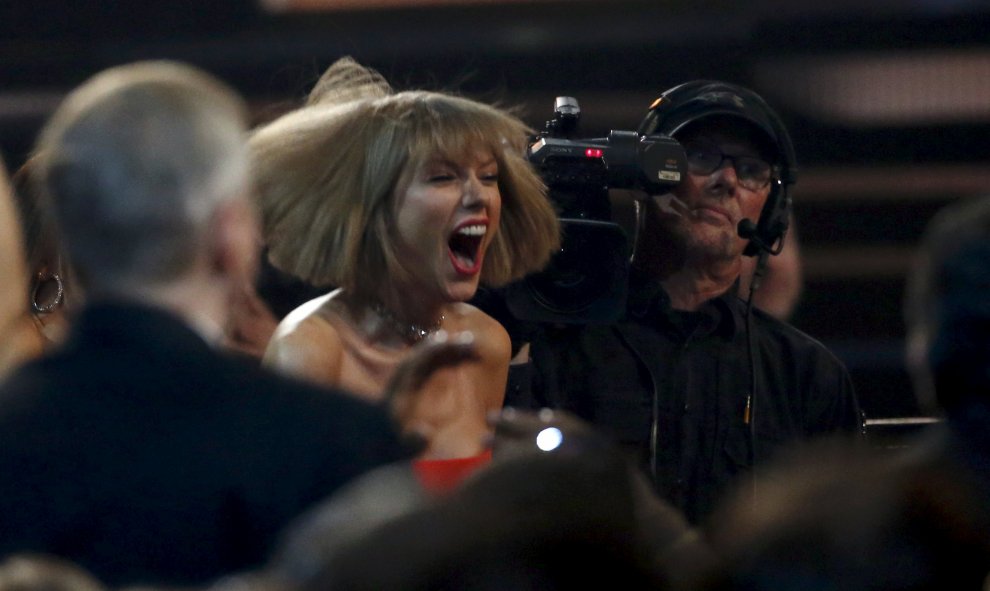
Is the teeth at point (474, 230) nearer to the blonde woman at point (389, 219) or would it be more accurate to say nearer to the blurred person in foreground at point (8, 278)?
the blonde woman at point (389, 219)

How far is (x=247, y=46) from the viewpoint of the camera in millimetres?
5051

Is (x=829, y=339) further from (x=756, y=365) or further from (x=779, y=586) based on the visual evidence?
(x=779, y=586)

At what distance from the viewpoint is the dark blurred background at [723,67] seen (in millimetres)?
4941

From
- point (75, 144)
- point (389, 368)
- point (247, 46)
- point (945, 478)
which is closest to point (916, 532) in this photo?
point (945, 478)

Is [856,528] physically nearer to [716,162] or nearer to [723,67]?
[716,162]

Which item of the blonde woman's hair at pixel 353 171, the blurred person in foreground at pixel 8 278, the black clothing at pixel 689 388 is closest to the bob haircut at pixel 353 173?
the blonde woman's hair at pixel 353 171

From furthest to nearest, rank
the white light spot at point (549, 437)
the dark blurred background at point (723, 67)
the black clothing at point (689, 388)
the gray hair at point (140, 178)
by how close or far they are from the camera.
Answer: the dark blurred background at point (723, 67) → the black clothing at point (689, 388) → the gray hair at point (140, 178) → the white light spot at point (549, 437)

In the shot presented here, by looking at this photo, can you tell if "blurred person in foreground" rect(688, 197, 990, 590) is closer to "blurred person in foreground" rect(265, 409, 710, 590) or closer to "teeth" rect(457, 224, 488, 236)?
"blurred person in foreground" rect(265, 409, 710, 590)

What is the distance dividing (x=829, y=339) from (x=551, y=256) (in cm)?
279

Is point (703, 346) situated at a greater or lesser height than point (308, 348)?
lesser

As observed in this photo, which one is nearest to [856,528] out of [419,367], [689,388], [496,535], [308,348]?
[496,535]

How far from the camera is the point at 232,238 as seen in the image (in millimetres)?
1405

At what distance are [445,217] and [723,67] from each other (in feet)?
9.13

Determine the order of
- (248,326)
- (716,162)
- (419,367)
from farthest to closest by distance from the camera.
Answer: (248,326) → (716,162) → (419,367)
